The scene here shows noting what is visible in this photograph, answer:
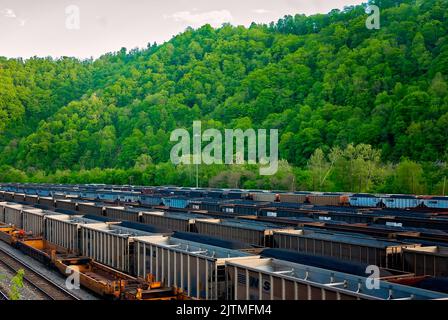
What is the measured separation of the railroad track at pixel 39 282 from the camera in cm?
2169

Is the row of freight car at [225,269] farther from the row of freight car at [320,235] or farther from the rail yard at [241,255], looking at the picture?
the row of freight car at [320,235]

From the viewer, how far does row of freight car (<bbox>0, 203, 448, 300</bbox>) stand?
42.0ft

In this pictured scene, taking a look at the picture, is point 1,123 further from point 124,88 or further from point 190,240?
point 190,240

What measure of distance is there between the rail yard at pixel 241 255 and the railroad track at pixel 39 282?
61 mm

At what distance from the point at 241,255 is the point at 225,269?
195 centimetres

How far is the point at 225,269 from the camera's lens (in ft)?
51.7

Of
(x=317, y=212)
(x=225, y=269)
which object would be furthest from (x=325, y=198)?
(x=225, y=269)

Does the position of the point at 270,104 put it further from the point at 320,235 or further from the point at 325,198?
the point at 320,235

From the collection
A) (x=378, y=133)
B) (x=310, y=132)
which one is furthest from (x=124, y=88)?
(x=378, y=133)

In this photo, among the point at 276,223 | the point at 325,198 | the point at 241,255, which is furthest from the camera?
the point at 325,198

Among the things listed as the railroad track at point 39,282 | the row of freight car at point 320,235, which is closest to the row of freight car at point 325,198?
the row of freight car at point 320,235

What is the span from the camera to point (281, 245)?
23.4 m

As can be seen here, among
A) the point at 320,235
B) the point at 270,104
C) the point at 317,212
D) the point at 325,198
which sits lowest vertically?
the point at 325,198

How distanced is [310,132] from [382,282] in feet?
245
